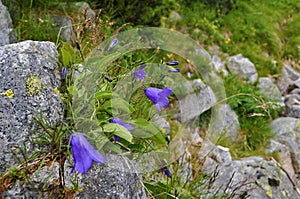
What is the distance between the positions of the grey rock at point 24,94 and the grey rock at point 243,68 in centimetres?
427

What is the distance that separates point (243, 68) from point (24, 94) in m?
4.54

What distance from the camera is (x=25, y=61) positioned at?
66.9 inches

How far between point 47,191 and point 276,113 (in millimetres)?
4149

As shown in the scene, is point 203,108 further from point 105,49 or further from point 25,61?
point 25,61

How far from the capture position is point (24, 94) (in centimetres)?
162

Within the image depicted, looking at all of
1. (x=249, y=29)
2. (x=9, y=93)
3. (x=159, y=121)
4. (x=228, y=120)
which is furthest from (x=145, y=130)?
(x=249, y=29)

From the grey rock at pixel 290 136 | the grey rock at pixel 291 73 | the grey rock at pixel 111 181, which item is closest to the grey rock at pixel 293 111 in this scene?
the grey rock at pixel 290 136

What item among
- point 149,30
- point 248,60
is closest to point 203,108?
point 149,30

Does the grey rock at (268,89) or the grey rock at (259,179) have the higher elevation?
the grey rock at (259,179)

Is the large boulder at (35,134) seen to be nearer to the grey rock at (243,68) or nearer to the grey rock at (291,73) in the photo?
the grey rock at (243,68)

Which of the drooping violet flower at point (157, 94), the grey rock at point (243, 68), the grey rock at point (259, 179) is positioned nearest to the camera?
the drooping violet flower at point (157, 94)

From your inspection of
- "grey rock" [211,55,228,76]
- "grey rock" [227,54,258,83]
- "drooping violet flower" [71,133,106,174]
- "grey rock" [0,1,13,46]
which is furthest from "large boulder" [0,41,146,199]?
"grey rock" [227,54,258,83]

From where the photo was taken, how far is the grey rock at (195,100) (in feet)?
13.3

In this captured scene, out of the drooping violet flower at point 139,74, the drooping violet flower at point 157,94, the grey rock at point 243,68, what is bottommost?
the grey rock at point 243,68
